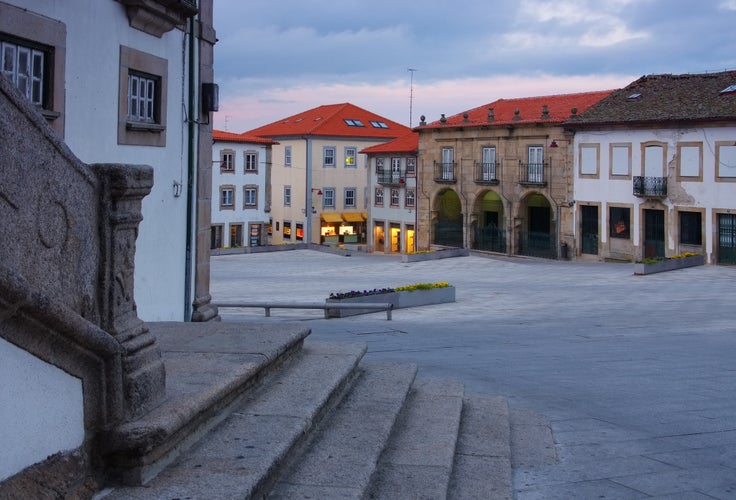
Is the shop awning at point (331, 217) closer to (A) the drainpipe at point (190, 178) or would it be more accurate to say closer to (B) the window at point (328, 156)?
(B) the window at point (328, 156)

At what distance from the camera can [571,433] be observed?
6.66 meters

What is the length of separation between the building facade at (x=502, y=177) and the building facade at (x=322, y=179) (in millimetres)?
12906

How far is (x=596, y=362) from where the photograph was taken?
10281 mm

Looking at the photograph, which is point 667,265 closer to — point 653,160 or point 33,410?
point 653,160

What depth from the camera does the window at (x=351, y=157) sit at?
67.1m

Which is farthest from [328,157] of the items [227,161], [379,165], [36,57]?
[36,57]

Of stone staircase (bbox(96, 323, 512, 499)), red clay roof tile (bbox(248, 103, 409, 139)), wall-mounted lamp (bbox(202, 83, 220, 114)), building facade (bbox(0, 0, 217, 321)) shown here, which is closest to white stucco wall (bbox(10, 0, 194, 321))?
building facade (bbox(0, 0, 217, 321))

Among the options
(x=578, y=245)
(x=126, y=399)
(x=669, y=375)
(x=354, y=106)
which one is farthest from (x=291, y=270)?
(x=354, y=106)

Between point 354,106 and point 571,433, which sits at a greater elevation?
point 354,106

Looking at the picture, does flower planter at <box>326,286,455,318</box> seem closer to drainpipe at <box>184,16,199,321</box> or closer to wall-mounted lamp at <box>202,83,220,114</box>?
drainpipe at <box>184,16,199,321</box>

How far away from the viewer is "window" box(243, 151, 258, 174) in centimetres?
6031

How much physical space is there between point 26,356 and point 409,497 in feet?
6.86

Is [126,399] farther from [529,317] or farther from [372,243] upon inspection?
[372,243]

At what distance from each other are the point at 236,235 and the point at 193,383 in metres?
55.7
